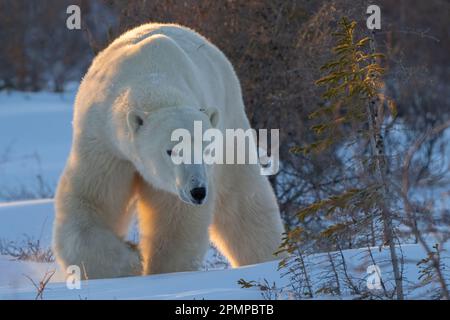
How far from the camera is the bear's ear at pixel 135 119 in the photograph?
4.41 m

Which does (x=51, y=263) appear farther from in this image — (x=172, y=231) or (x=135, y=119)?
(x=135, y=119)

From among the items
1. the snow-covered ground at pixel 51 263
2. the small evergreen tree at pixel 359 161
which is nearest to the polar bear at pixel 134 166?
the snow-covered ground at pixel 51 263

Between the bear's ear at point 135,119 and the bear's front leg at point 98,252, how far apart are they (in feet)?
2.09

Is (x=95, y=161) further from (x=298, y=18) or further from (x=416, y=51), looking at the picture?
(x=416, y=51)

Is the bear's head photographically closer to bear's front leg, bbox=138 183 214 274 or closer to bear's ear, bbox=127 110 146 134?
bear's ear, bbox=127 110 146 134

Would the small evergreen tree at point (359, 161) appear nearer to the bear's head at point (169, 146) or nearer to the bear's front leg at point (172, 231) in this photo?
the bear's head at point (169, 146)

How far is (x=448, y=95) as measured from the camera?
50.5ft

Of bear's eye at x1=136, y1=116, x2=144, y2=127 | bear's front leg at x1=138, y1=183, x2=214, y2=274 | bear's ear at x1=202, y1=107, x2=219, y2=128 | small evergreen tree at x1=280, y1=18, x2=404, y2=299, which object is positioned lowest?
small evergreen tree at x1=280, y1=18, x2=404, y2=299

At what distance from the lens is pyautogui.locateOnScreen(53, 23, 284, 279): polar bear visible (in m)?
4.46

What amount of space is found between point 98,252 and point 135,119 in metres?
0.75

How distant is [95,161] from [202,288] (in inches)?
53.7

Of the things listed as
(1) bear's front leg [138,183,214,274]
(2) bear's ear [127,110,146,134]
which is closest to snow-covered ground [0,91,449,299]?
(1) bear's front leg [138,183,214,274]

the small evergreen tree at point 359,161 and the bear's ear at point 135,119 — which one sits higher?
the bear's ear at point 135,119

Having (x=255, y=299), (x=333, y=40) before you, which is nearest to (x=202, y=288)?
(x=255, y=299)
